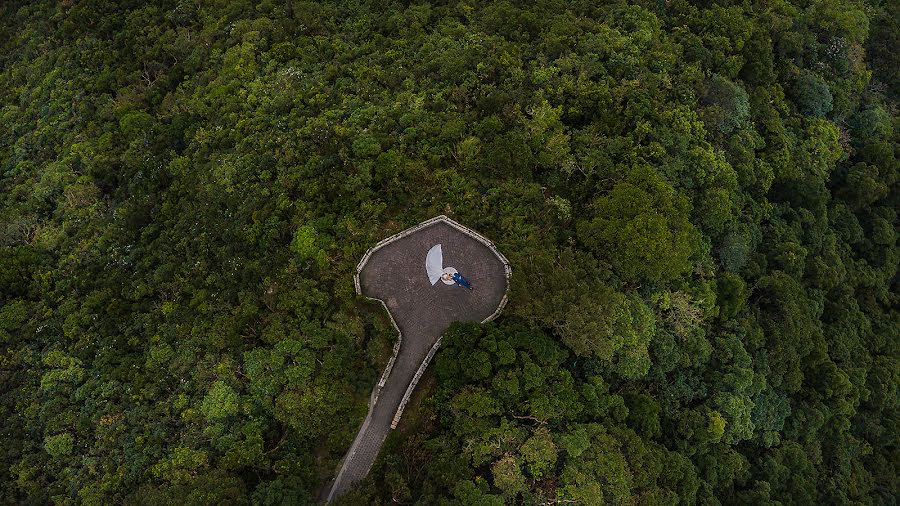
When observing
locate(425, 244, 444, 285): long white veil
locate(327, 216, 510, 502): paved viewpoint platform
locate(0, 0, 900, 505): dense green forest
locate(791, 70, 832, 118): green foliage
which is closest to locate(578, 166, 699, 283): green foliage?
locate(0, 0, 900, 505): dense green forest

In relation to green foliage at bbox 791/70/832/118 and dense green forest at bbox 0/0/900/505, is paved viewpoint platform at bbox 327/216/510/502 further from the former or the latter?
green foliage at bbox 791/70/832/118

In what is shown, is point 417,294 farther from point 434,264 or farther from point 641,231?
point 641,231

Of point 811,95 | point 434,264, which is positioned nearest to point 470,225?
point 434,264

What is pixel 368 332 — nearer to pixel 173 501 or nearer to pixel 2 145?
pixel 173 501

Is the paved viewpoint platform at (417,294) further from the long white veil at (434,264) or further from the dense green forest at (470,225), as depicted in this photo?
the dense green forest at (470,225)

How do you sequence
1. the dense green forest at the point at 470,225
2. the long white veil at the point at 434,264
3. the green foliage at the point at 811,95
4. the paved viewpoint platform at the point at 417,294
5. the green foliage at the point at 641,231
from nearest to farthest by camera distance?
1. the dense green forest at the point at 470,225
2. the paved viewpoint platform at the point at 417,294
3. the long white veil at the point at 434,264
4. the green foliage at the point at 641,231
5. the green foliage at the point at 811,95

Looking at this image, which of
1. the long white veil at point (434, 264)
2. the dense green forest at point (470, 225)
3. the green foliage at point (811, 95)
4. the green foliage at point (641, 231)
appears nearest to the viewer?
the dense green forest at point (470, 225)

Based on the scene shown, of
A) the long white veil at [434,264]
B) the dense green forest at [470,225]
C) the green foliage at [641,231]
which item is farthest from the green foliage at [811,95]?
the long white veil at [434,264]
